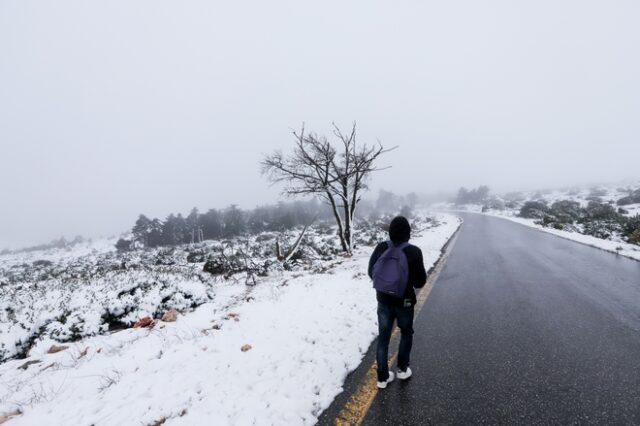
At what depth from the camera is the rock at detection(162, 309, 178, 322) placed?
628 centimetres

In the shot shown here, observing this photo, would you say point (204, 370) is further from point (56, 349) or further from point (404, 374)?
point (56, 349)

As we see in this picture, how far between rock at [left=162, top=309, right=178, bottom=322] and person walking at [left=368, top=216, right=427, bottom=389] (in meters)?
4.86

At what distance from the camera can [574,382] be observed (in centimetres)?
326

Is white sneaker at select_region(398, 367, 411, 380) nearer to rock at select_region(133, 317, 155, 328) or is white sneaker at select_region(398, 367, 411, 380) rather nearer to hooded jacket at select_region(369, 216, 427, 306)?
hooded jacket at select_region(369, 216, 427, 306)

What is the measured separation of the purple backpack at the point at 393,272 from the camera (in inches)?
127

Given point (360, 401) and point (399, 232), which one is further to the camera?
point (399, 232)

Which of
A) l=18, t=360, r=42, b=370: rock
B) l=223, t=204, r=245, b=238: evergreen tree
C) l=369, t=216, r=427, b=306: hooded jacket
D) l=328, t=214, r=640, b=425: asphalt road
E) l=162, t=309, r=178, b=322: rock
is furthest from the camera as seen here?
l=223, t=204, r=245, b=238: evergreen tree

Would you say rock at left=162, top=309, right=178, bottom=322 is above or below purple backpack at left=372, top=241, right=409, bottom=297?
below

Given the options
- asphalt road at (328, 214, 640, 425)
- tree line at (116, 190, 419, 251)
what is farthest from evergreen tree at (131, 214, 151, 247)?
asphalt road at (328, 214, 640, 425)

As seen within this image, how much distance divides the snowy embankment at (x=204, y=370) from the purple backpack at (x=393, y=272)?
1406 millimetres

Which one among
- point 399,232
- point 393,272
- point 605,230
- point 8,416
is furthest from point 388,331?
point 605,230

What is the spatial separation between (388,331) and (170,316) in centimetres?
507

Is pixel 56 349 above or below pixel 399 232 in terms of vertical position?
below

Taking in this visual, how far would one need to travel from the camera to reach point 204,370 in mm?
3988
